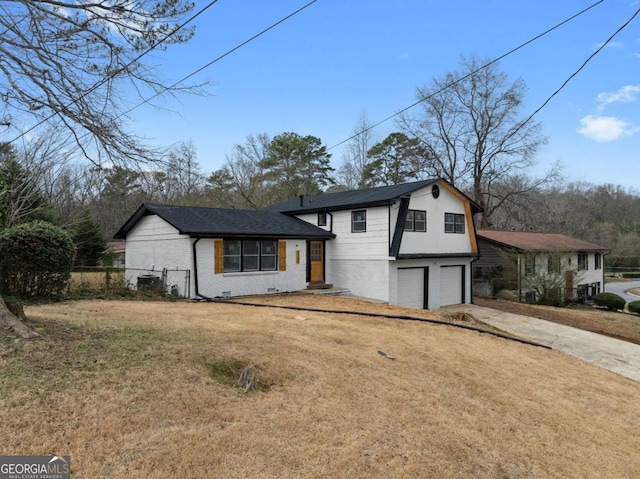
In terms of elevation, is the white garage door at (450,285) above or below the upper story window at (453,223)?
below

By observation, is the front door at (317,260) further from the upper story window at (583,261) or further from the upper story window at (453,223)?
the upper story window at (583,261)

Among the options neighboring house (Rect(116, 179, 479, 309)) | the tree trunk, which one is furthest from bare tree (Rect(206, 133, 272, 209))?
the tree trunk

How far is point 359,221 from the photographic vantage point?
54.4 feet

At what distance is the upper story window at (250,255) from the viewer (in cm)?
1459

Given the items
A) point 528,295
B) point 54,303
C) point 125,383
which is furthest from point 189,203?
point 125,383

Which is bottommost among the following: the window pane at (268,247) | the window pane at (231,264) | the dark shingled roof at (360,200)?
the window pane at (231,264)

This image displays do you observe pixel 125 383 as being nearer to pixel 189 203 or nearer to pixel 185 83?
pixel 185 83

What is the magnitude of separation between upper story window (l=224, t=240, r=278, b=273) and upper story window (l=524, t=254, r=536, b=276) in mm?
15962

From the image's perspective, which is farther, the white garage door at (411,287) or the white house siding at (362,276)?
the white garage door at (411,287)

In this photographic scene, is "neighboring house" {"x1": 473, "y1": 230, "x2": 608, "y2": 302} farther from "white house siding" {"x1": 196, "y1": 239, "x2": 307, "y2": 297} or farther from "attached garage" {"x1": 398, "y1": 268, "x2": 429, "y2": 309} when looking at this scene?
"white house siding" {"x1": 196, "y1": 239, "x2": 307, "y2": 297}

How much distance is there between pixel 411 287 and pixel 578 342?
20.6 feet

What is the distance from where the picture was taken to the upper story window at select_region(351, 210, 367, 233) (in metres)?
16.4

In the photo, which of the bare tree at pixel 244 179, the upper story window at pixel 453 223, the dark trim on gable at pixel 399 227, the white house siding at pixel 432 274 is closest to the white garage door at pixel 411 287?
the white house siding at pixel 432 274

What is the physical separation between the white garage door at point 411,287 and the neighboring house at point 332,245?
0.14 feet
